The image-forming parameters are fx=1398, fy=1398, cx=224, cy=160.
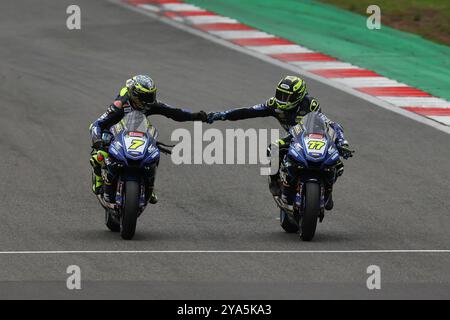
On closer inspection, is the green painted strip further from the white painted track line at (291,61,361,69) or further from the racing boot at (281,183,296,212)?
the racing boot at (281,183,296,212)

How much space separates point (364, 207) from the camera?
16.6 m

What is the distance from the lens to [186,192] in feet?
57.1

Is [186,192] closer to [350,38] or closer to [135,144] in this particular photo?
[135,144]

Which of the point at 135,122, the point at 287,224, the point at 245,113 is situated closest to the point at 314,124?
the point at 245,113

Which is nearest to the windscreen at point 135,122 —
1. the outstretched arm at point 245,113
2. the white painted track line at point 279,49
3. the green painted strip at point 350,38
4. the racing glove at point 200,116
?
the racing glove at point 200,116

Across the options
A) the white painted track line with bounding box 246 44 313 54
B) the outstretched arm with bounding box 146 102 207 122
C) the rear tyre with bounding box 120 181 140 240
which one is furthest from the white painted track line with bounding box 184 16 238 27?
the rear tyre with bounding box 120 181 140 240

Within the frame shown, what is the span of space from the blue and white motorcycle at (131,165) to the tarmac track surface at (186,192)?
323 millimetres

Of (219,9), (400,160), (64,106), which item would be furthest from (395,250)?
(219,9)

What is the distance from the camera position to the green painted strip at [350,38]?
81.0ft

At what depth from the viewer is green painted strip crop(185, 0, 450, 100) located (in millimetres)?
24688

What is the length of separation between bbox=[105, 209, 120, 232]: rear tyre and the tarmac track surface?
0.18m

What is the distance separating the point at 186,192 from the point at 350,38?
10.4 m
